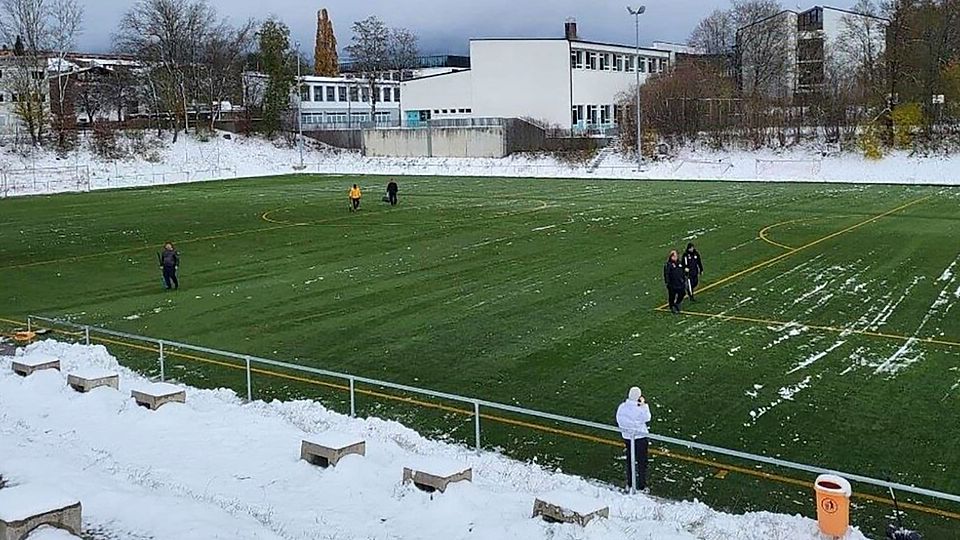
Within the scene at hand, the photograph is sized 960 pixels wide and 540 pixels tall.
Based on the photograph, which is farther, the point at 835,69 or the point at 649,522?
the point at 835,69

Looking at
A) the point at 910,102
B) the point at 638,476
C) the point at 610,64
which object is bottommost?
the point at 638,476

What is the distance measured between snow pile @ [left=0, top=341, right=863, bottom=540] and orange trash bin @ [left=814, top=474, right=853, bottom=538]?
27cm

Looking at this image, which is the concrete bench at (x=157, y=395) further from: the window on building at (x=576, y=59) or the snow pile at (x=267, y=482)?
the window on building at (x=576, y=59)

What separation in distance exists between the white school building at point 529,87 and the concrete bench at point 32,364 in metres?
73.1

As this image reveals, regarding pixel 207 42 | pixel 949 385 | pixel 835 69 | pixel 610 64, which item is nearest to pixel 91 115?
pixel 207 42

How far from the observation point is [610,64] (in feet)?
325

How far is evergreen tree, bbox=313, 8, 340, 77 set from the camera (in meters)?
147

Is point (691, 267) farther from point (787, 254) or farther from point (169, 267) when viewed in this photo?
point (169, 267)

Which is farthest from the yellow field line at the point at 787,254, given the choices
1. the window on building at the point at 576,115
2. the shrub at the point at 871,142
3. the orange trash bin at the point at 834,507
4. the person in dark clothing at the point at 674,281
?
the window on building at the point at 576,115

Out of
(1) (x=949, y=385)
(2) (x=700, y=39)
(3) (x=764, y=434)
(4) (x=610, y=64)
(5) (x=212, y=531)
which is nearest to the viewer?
(5) (x=212, y=531)

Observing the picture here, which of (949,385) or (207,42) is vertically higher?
(207,42)

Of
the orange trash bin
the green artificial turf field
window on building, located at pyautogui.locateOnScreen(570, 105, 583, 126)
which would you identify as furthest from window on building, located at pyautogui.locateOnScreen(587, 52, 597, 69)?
the orange trash bin

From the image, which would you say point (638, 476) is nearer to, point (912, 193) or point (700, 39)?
point (912, 193)

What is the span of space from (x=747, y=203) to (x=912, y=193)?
35.8 ft
